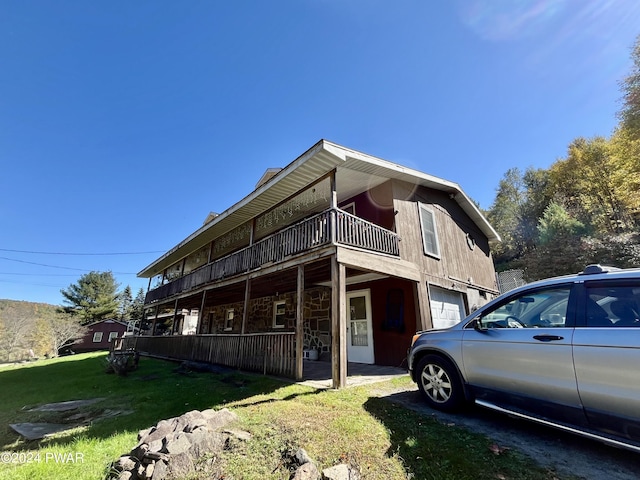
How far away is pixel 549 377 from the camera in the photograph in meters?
2.78

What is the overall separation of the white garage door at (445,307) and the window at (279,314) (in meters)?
6.44

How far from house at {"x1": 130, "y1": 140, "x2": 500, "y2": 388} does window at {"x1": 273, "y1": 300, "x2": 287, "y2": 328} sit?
71 millimetres

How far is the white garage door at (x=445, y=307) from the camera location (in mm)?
8766

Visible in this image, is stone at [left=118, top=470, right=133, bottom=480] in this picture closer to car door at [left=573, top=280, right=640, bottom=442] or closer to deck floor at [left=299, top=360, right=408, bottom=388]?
deck floor at [left=299, top=360, right=408, bottom=388]

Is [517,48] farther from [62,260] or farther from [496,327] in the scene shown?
[62,260]

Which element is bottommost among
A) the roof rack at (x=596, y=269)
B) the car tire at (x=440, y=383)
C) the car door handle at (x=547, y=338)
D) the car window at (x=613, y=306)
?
the car tire at (x=440, y=383)

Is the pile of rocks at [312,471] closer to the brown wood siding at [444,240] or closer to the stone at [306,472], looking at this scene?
the stone at [306,472]

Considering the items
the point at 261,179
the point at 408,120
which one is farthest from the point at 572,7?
the point at 261,179

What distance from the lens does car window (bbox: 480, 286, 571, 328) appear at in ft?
9.78

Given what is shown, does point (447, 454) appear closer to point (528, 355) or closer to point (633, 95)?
point (528, 355)

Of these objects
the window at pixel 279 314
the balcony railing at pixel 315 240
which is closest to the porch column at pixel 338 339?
the balcony railing at pixel 315 240

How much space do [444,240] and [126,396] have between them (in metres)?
10.9

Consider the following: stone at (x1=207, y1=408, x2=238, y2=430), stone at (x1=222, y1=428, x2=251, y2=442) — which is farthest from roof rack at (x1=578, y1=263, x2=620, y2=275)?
stone at (x1=207, y1=408, x2=238, y2=430)

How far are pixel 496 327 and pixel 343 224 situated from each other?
3986 mm
